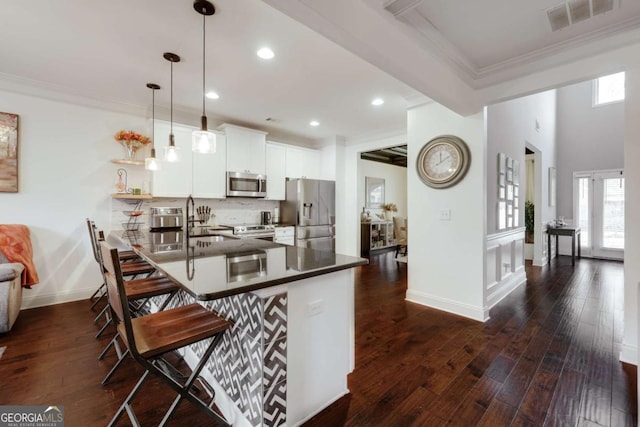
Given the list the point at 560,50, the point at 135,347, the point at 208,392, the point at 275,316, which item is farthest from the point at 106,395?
the point at 560,50

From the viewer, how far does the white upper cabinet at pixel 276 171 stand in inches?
200

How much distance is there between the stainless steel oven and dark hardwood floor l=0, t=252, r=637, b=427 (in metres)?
0.90

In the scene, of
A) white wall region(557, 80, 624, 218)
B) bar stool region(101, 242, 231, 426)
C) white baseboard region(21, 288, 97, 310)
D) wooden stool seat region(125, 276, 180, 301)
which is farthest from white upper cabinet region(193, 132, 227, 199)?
→ white wall region(557, 80, 624, 218)

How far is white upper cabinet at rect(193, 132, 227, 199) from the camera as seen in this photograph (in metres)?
4.24

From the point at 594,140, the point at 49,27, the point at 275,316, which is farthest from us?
the point at 594,140

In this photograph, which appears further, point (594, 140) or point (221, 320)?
point (594, 140)

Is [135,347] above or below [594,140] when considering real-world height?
below

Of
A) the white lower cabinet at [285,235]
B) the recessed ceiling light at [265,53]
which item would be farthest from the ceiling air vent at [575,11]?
the white lower cabinet at [285,235]

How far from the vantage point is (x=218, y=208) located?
15.7 ft

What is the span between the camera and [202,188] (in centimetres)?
428

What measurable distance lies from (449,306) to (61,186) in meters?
4.93

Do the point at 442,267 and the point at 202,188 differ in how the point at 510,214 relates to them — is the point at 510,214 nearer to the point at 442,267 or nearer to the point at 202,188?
the point at 442,267

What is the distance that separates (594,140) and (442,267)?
6.16 meters

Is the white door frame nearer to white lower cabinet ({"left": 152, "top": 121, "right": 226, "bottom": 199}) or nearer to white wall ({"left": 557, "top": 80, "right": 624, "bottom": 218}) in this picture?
white wall ({"left": 557, "top": 80, "right": 624, "bottom": 218})
